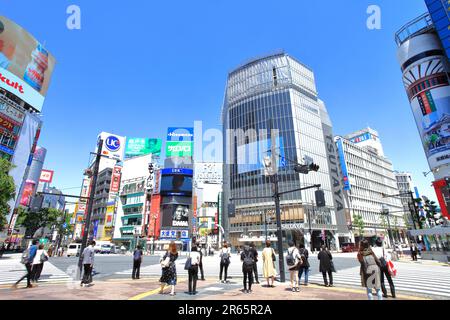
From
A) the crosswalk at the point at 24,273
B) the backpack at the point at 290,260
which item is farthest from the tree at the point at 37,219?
the backpack at the point at 290,260

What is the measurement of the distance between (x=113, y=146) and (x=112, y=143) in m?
1.01

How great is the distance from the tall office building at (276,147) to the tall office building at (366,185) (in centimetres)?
1156

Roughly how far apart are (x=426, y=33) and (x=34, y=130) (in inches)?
3326

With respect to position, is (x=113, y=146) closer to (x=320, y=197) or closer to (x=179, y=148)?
(x=179, y=148)

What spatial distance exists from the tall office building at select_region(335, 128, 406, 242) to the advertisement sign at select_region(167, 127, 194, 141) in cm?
4533

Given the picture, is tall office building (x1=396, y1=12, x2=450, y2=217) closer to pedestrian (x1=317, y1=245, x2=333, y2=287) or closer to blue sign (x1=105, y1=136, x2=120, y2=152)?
pedestrian (x1=317, y1=245, x2=333, y2=287)

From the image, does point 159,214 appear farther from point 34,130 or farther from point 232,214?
point 232,214

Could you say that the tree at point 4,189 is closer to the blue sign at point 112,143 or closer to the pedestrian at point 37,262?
the pedestrian at point 37,262

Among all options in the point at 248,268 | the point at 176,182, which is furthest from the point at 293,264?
the point at 176,182

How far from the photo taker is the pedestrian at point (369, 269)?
6.63 metres

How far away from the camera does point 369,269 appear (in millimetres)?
6758

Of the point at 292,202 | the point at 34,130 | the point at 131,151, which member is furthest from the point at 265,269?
the point at 131,151

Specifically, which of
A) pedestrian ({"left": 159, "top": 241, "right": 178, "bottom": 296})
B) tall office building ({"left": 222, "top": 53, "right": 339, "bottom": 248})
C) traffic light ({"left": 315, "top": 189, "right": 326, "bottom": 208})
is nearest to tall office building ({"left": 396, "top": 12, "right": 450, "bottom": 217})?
tall office building ({"left": 222, "top": 53, "right": 339, "bottom": 248})

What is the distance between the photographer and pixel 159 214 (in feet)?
206
